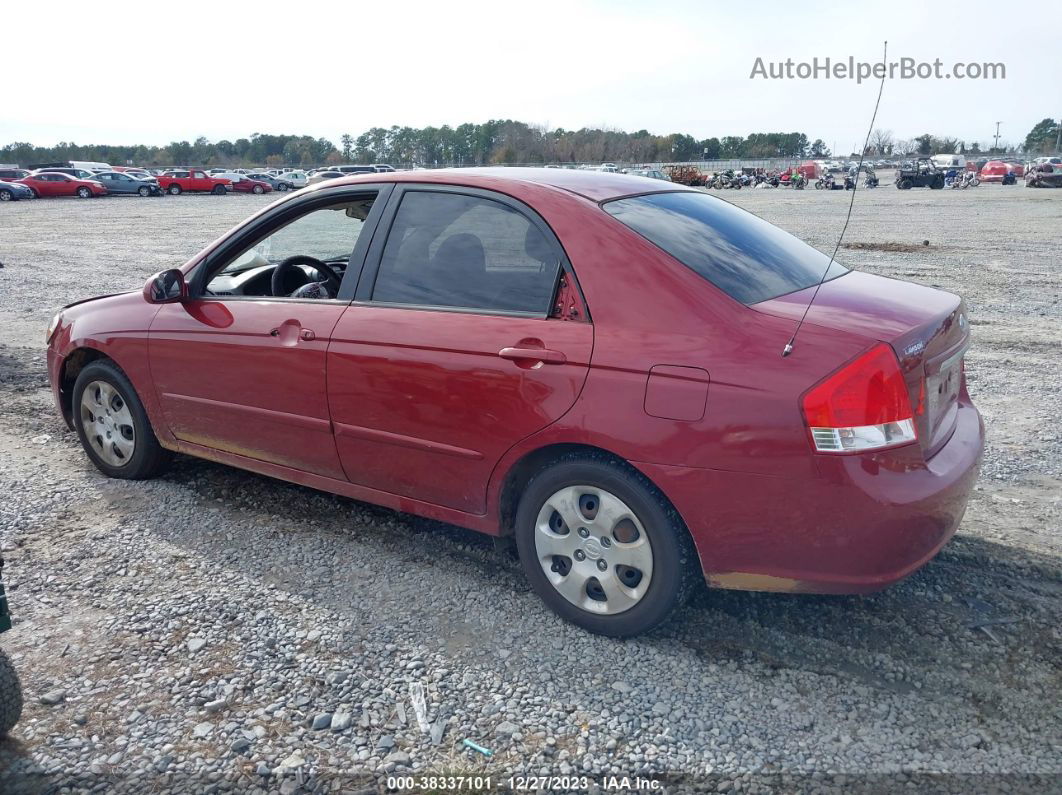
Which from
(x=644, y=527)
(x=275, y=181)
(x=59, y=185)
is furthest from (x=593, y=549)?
(x=275, y=181)

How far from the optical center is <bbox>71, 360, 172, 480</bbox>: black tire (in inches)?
183

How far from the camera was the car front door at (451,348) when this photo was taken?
3.18 meters

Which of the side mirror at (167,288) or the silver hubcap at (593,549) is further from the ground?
the side mirror at (167,288)

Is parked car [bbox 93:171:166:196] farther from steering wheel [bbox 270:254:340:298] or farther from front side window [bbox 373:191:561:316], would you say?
front side window [bbox 373:191:561:316]

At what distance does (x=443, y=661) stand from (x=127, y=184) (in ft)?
165

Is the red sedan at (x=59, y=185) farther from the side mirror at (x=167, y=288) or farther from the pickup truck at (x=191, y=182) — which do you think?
the side mirror at (x=167, y=288)

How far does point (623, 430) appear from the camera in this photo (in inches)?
116

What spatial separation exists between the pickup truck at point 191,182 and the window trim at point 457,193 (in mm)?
50422

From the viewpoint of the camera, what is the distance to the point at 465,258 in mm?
3564

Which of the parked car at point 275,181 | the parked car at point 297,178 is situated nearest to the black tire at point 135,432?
the parked car at point 275,181

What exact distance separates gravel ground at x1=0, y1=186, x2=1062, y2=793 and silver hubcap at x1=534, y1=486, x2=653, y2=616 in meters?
0.19

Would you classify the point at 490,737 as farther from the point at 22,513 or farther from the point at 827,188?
the point at 827,188

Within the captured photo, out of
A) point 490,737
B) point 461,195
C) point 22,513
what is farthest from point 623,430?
point 22,513

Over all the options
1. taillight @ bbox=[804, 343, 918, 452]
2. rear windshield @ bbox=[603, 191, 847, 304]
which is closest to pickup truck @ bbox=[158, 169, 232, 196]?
rear windshield @ bbox=[603, 191, 847, 304]
